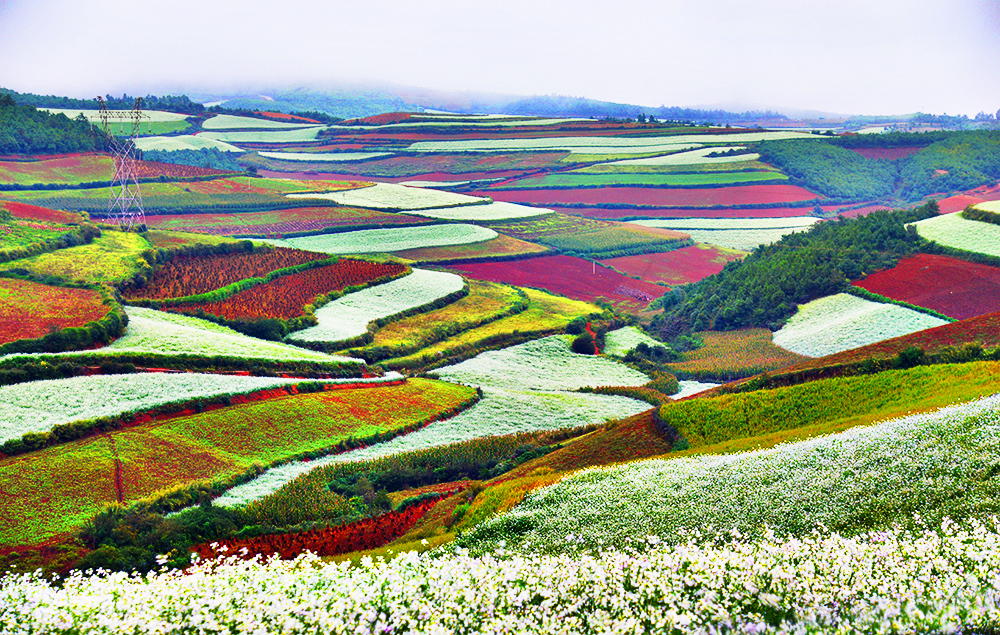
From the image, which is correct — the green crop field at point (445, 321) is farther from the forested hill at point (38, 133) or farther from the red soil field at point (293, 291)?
the forested hill at point (38, 133)

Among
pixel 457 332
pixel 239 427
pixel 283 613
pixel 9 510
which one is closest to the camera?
pixel 283 613

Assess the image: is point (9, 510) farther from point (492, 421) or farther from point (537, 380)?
point (537, 380)

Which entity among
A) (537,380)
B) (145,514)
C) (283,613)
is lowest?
(537,380)

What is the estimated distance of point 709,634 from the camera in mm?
12266

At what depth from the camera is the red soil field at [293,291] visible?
74688 mm

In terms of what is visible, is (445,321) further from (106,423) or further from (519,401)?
(106,423)

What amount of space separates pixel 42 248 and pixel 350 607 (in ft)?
265

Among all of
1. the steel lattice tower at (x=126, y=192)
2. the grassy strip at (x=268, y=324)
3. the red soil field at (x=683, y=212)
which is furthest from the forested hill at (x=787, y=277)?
the steel lattice tower at (x=126, y=192)

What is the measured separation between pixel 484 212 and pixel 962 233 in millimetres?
83312

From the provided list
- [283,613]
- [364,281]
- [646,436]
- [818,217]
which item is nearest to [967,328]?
[646,436]

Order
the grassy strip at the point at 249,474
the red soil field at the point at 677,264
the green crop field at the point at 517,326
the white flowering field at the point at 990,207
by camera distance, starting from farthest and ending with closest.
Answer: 1. the red soil field at the point at 677,264
2. the white flowering field at the point at 990,207
3. the green crop field at the point at 517,326
4. the grassy strip at the point at 249,474

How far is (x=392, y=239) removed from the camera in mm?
123688

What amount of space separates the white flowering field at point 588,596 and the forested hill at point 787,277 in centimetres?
7385

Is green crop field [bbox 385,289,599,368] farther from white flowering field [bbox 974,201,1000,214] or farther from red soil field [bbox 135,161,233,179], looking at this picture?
red soil field [bbox 135,161,233,179]
